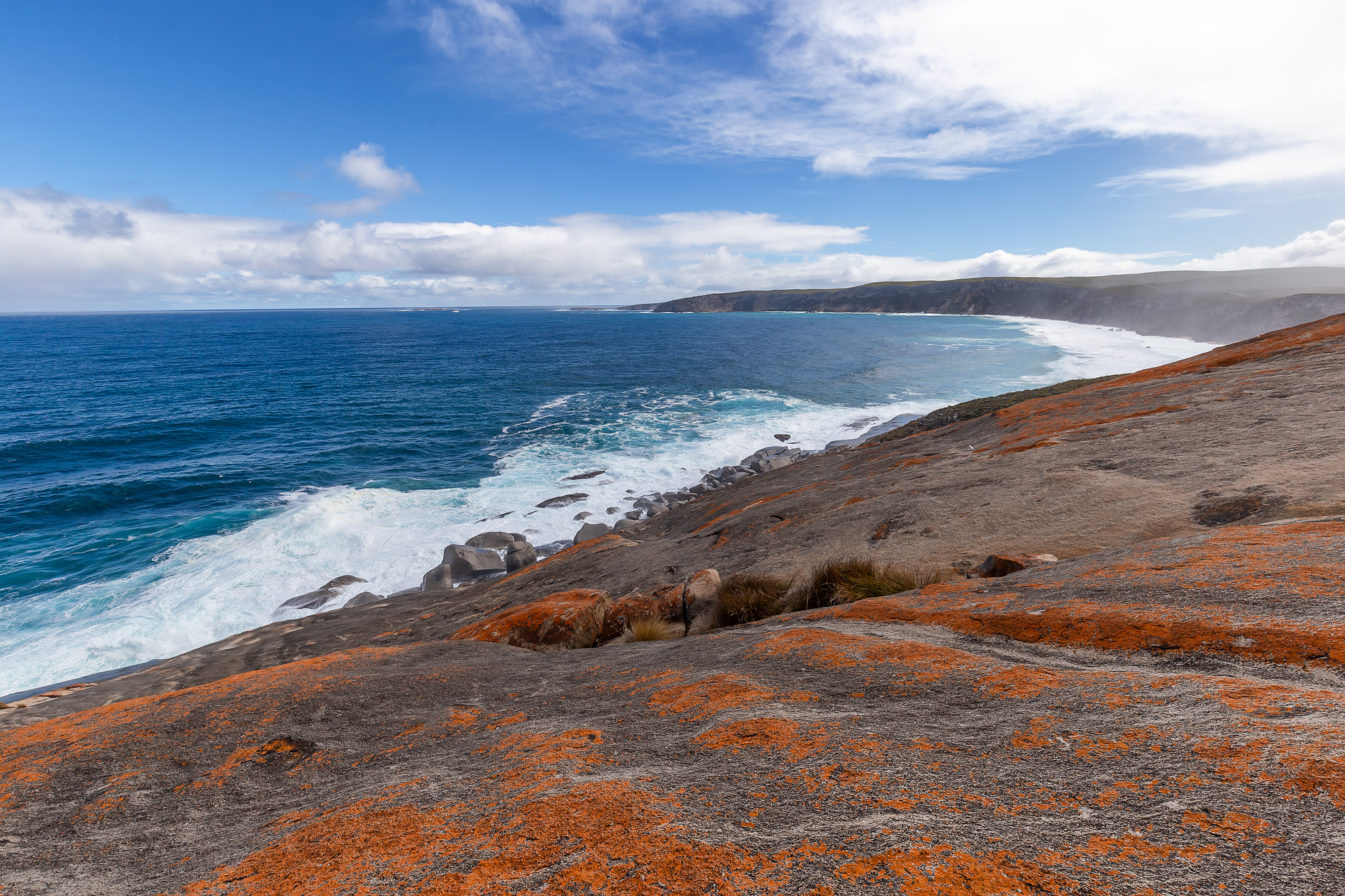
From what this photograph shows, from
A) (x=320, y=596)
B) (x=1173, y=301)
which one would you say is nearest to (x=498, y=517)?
(x=320, y=596)

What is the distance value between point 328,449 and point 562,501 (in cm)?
1846

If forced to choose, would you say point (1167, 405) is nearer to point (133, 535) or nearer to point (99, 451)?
point (133, 535)

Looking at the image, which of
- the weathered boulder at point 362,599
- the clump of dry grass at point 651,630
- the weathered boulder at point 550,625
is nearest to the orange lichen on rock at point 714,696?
Answer: the clump of dry grass at point 651,630

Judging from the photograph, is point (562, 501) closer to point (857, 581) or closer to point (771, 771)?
point (857, 581)

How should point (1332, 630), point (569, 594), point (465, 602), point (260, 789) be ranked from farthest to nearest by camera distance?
1. point (465, 602)
2. point (569, 594)
3. point (260, 789)
4. point (1332, 630)

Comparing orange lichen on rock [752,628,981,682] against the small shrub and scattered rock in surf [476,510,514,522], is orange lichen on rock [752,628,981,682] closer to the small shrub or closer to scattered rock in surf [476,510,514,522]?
the small shrub

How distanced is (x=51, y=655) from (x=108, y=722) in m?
16.5

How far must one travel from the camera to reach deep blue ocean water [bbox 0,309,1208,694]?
18500 mm

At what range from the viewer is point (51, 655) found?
15.2 meters

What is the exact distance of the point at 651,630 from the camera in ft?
22.1

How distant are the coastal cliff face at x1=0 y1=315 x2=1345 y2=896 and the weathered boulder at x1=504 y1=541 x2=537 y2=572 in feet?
39.5

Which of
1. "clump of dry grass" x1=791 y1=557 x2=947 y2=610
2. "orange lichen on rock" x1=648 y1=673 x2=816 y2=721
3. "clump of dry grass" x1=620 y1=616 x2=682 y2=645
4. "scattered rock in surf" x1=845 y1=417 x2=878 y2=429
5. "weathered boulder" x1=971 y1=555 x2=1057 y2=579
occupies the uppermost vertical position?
"weathered boulder" x1=971 y1=555 x2=1057 y2=579

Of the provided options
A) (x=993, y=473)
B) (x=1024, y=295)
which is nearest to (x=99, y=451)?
(x=993, y=473)

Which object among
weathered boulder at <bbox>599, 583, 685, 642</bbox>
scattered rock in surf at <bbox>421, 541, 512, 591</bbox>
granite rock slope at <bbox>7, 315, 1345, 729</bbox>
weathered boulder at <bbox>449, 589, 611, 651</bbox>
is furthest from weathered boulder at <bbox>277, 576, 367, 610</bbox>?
weathered boulder at <bbox>599, 583, 685, 642</bbox>
